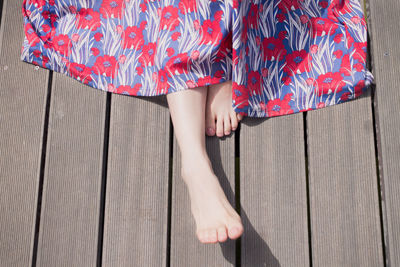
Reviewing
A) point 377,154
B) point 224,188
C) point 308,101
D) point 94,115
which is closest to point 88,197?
point 94,115

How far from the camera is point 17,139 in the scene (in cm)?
111

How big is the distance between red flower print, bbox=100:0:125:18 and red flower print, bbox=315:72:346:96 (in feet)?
2.28

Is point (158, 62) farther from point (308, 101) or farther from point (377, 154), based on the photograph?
point (377, 154)

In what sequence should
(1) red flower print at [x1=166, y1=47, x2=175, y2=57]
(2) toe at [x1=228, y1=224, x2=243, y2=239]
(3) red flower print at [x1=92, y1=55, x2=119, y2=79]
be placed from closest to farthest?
1. (2) toe at [x1=228, y1=224, x2=243, y2=239]
2. (1) red flower print at [x1=166, y1=47, x2=175, y2=57]
3. (3) red flower print at [x1=92, y1=55, x2=119, y2=79]

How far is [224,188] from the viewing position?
1054 mm

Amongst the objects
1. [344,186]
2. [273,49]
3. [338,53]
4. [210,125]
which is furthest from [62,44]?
Answer: [344,186]

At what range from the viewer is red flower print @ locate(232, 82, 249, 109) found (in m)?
1.01

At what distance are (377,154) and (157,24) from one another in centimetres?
83

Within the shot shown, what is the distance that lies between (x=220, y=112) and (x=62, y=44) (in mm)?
580

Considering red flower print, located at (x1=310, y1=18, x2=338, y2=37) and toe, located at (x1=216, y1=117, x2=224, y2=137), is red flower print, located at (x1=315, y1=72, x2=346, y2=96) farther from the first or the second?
toe, located at (x1=216, y1=117, x2=224, y2=137)

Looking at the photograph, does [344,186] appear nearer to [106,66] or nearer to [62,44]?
[106,66]

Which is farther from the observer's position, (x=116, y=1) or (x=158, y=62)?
(x=116, y=1)

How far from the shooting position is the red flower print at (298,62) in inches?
42.5

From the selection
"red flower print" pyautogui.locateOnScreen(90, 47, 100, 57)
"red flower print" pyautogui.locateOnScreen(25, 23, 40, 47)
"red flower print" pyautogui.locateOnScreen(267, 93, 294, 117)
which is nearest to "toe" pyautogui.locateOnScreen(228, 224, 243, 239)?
"red flower print" pyautogui.locateOnScreen(267, 93, 294, 117)
